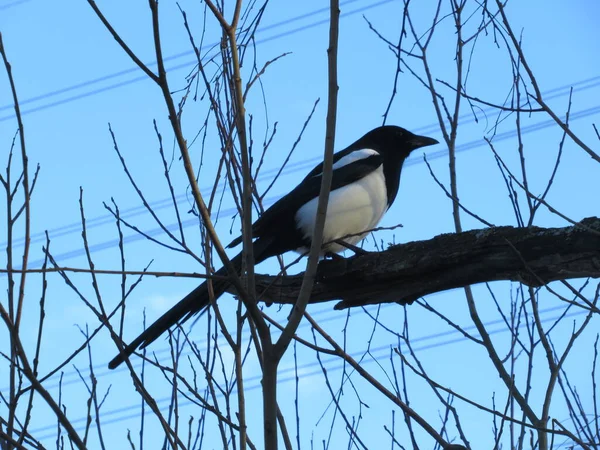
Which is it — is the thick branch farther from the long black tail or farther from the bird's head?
the bird's head

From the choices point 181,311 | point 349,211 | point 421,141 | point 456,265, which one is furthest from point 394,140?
point 181,311

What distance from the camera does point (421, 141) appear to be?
15.9 feet

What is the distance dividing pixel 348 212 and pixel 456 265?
1.16m

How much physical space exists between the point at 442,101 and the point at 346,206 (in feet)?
2.83

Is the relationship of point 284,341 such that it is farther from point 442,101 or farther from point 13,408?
point 442,101

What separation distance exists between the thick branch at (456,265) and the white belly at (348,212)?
530 millimetres

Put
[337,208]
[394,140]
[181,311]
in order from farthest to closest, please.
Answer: [394,140] < [337,208] < [181,311]

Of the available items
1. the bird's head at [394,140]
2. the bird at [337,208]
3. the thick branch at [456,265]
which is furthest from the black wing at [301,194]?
the thick branch at [456,265]

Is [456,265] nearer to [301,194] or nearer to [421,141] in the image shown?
[301,194]

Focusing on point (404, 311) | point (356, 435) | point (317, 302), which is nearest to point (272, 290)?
point (317, 302)

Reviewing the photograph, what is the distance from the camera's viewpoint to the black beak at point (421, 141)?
480 cm

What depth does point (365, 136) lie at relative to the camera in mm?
4918

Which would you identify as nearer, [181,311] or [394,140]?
[181,311]

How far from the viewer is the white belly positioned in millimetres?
3881
